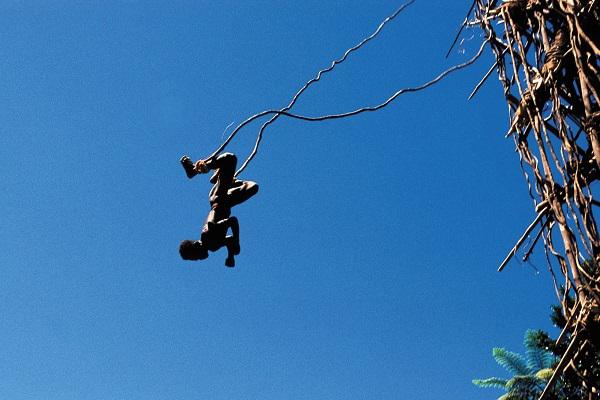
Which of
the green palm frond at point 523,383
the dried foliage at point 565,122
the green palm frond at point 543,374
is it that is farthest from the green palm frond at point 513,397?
the dried foliage at point 565,122

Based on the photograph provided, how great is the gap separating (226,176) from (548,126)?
118 centimetres

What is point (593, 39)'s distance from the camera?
256 centimetres

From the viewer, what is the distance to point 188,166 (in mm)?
2586

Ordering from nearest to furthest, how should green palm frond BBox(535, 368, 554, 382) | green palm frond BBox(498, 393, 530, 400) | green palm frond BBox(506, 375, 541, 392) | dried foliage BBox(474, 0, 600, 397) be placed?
1. dried foliage BBox(474, 0, 600, 397)
2. green palm frond BBox(535, 368, 554, 382)
3. green palm frond BBox(498, 393, 530, 400)
4. green palm frond BBox(506, 375, 541, 392)

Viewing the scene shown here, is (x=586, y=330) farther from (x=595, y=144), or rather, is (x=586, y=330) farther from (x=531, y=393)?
(x=531, y=393)

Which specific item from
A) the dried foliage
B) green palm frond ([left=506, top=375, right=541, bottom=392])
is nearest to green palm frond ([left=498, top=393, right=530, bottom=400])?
green palm frond ([left=506, top=375, right=541, bottom=392])

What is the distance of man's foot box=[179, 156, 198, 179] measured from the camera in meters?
2.57

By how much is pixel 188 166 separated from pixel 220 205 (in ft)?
0.63

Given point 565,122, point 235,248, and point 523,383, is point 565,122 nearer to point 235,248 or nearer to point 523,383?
point 235,248

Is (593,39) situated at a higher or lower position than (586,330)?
higher

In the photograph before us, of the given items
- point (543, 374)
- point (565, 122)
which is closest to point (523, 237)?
point (565, 122)

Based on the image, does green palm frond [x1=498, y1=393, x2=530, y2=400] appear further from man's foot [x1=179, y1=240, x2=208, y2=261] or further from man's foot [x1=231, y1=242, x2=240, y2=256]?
man's foot [x1=179, y1=240, x2=208, y2=261]

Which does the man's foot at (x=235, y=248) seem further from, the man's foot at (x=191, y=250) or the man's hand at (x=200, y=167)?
the man's hand at (x=200, y=167)

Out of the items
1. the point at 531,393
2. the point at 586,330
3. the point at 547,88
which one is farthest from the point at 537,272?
the point at 531,393
